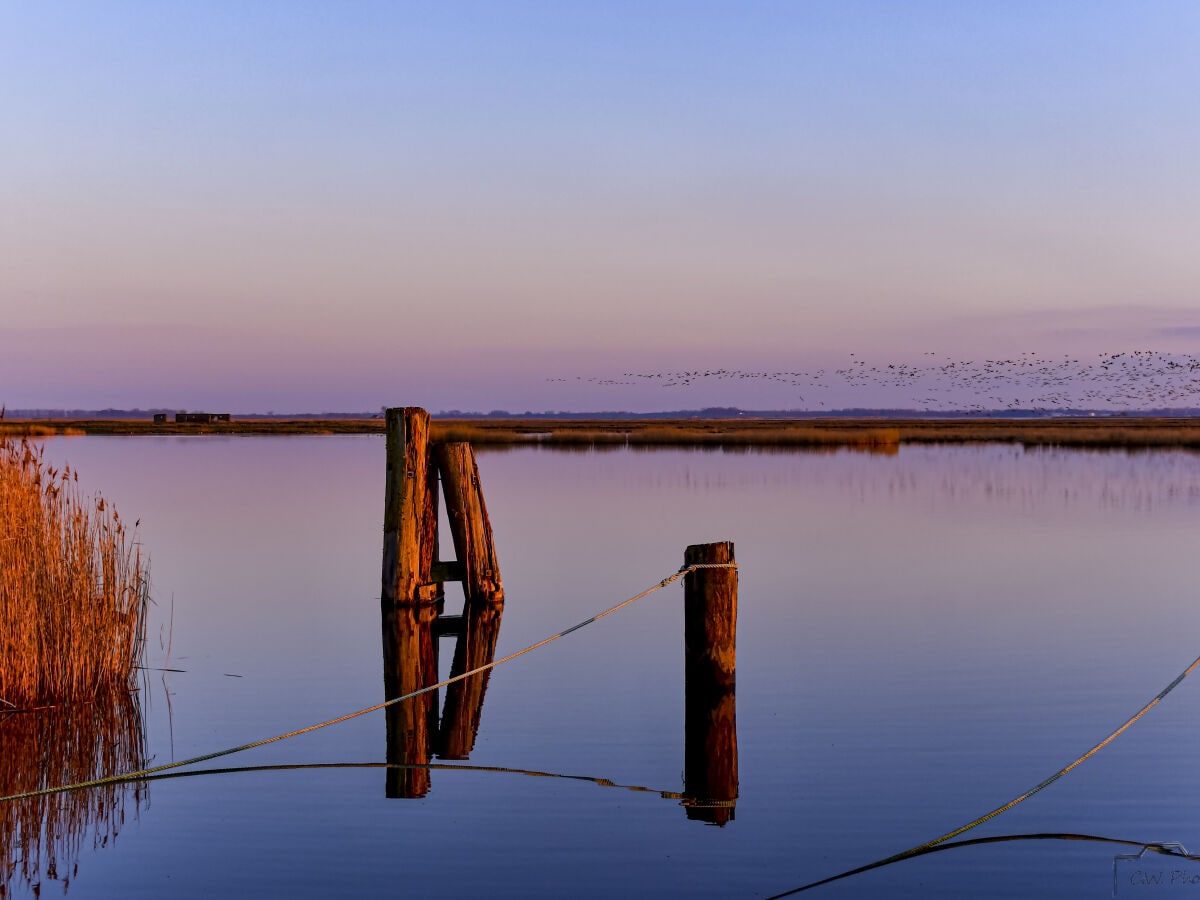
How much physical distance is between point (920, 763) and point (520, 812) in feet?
10.4

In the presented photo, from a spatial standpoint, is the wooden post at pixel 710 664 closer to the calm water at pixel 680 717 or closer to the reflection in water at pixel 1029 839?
the calm water at pixel 680 717

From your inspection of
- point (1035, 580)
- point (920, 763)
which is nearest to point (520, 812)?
point (920, 763)

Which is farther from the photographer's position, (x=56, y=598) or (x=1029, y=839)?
(x=56, y=598)

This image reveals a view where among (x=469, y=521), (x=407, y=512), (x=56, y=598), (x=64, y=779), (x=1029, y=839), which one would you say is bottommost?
(x=1029, y=839)

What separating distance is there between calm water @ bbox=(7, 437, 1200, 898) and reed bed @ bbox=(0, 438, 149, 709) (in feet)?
2.30

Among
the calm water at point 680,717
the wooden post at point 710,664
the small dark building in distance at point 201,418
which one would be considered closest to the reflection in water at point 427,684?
the calm water at point 680,717

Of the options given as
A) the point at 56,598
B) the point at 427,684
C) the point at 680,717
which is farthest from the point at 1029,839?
the point at 56,598

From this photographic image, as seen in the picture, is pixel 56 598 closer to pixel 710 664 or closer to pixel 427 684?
pixel 427 684

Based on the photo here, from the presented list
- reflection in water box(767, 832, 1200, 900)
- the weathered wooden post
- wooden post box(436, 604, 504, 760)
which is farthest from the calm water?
the weathered wooden post

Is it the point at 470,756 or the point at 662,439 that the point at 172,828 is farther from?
the point at 662,439

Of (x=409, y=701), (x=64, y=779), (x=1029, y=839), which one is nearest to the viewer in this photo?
(x=1029, y=839)

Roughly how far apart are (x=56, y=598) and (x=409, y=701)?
10.5 ft

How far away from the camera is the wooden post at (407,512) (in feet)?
52.6

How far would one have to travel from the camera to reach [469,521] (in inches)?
653
